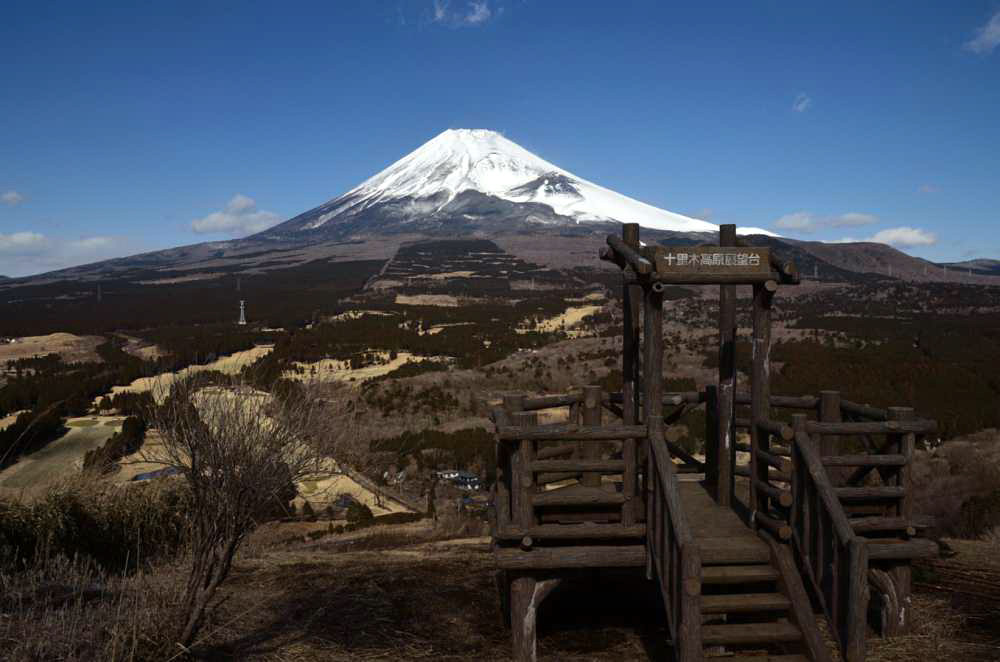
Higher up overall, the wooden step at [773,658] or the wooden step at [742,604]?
the wooden step at [742,604]

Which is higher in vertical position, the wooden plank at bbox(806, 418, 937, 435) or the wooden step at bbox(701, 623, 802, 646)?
the wooden plank at bbox(806, 418, 937, 435)

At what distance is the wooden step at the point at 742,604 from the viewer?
570 centimetres

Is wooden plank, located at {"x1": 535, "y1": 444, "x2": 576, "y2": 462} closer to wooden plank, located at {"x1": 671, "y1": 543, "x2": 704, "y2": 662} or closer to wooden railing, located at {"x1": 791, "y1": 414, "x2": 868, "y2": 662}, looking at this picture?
wooden railing, located at {"x1": 791, "y1": 414, "x2": 868, "y2": 662}

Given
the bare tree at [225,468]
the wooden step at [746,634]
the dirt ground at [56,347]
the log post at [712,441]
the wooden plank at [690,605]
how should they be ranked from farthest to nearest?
the dirt ground at [56,347] → the log post at [712,441] → the bare tree at [225,468] → the wooden step at [746,634] → the wooden plank at [690,605]

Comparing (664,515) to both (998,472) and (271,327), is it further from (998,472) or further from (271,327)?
(271,327)

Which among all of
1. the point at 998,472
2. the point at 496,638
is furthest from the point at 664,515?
the point at 998,472

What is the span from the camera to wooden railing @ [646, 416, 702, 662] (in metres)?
5.28

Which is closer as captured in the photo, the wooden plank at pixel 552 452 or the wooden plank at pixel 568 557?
the wooden plank at pixel 568 557

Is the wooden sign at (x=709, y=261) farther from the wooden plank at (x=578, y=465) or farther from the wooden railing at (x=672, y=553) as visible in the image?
A: the wooden plank at (x=578, y=465)

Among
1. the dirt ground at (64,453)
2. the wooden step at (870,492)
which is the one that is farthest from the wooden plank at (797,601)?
the dirt ground at (64,453)

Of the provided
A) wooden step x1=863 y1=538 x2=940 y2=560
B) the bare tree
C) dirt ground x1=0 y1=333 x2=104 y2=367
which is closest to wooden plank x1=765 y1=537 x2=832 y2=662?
wooden step x1=863 y1=538 x2=940 y2=560

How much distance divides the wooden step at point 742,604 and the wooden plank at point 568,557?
2.71 ft

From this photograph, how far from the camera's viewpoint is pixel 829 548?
226 inches

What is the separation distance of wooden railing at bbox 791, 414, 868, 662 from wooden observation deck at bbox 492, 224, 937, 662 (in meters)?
0.01
